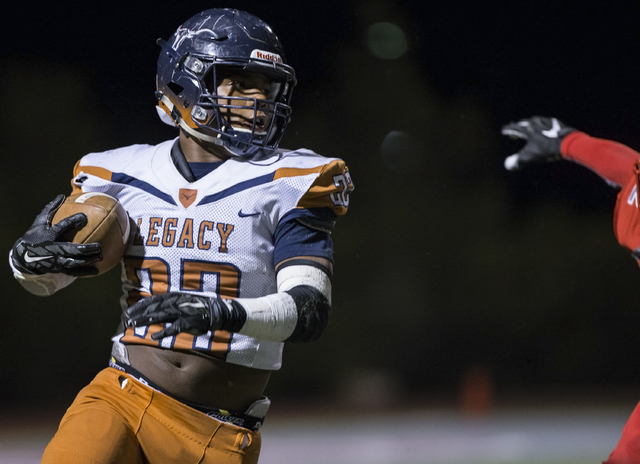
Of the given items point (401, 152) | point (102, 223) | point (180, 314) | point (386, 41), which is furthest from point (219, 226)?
point (386, 41)

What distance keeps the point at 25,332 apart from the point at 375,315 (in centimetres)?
219

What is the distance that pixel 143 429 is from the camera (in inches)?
59.6

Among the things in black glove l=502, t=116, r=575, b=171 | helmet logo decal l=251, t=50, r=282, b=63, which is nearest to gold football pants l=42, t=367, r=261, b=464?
helmet logo decal l=251, t=50, r=282, b=63

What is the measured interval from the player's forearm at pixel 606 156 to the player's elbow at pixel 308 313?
153cm

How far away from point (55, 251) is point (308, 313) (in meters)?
0.56

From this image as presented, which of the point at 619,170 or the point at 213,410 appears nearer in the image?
A: the point at 213,410

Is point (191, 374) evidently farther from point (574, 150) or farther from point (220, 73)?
point (574, 150)

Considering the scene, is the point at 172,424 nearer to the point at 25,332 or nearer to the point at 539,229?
the point at 25,332

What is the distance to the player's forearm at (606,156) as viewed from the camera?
2525mm

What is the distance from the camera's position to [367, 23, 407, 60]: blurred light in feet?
15.8

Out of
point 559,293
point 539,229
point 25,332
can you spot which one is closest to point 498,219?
point 539,229

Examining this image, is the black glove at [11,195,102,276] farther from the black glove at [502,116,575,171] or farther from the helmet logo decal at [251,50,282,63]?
the black glove at [502,116,575,171]

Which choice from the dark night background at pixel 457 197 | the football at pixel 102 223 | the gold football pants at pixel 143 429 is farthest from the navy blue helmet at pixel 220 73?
the dark night background at pixel 457 197

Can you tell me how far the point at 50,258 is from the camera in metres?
1.50
